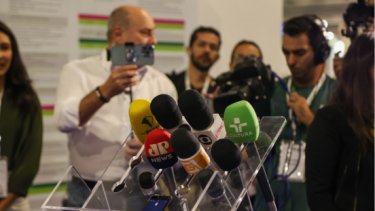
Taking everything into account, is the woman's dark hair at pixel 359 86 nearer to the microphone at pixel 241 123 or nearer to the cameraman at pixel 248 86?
the cameraman at pixel 248 86

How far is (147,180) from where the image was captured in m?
1.57

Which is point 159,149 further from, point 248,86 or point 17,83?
point 17,83

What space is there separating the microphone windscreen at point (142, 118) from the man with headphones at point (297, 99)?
1.33 meters

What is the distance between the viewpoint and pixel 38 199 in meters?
3.77

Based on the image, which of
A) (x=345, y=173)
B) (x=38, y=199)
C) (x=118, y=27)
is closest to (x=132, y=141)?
(x=345, y=173)

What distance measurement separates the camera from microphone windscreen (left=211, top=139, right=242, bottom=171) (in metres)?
1.47

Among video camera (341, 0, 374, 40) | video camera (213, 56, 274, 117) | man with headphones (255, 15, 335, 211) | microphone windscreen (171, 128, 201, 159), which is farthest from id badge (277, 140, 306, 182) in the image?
microphone windscreen (171, 128, 201, 159)

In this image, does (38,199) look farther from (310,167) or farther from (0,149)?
(310,167)

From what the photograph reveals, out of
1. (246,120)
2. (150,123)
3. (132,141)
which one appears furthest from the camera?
(132,141)

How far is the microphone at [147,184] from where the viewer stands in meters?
1.57

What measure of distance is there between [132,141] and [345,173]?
2.27 feet

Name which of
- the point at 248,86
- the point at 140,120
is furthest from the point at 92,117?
the point at 140,120

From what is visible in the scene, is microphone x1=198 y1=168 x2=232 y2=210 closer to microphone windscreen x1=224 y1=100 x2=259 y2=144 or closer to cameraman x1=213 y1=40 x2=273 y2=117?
microphone windscreen x1=224 y1=100 x2=259 y2=144

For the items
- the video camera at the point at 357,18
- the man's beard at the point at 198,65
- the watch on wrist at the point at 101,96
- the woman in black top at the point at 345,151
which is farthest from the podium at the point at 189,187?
the man's beard at the point at 198,65
